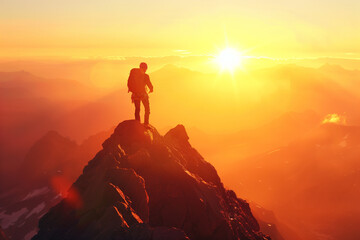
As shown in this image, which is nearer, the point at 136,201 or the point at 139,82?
the point at 136,201

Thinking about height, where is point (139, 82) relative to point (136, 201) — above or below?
above

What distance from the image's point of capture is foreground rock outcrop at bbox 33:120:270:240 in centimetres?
1856

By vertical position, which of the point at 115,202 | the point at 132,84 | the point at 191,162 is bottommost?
the point at 115,202

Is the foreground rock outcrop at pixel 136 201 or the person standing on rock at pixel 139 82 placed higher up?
the person standing on rock at pixel 139 82

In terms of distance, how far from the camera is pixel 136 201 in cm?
2256

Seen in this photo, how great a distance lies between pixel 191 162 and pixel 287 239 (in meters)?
128

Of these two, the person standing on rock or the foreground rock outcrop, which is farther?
the person standing on rock

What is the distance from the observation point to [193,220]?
27.1 meters

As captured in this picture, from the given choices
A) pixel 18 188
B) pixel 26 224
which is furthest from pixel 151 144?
pixel 18 188

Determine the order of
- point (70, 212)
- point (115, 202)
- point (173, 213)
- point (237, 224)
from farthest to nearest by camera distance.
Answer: point (237, 224)
point (173, 213)
point (70, 212)
point (115, 202)

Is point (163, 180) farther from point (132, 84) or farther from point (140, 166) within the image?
point (132, 84)

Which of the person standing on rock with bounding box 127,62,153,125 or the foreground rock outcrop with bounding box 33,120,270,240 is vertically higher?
the person standing on rock with bounding box 127,62,153,125

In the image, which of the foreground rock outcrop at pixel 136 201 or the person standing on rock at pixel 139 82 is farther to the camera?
the person standing on rock at pixel 139 82

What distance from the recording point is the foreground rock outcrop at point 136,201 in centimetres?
1856
